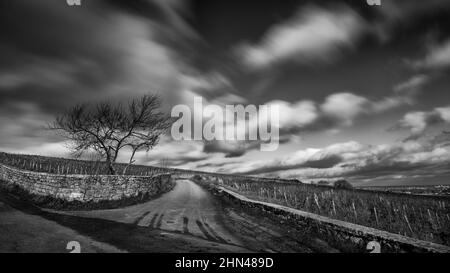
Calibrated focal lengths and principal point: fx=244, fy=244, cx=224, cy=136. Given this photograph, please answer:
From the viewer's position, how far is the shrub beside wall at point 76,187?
1476 cm

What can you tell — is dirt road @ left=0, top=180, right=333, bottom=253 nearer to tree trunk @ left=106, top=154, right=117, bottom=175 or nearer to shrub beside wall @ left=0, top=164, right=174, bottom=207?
shrub beside wall @ left=0, top=164, right=174, bottom=207

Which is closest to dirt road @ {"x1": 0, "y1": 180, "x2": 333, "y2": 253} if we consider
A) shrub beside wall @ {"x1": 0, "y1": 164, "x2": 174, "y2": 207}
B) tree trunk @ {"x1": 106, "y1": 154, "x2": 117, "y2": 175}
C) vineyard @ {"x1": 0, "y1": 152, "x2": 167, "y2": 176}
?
shrub beside wall @ {"x1": 0, "y1": 164, "x2": 174, "y2": 207}

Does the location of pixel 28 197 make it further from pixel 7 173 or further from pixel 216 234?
pixel 216 234

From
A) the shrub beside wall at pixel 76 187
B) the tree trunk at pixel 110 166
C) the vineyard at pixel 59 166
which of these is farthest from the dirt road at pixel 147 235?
the tree trunk at pixel 110 166

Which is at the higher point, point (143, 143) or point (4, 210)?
point (143, 143)

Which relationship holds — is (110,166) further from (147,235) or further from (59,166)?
(59,166)

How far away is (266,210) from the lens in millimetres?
12555

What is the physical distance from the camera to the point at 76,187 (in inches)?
583

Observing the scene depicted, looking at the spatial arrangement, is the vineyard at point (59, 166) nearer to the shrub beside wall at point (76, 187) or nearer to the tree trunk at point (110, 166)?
the tree trunk at point (110, 166)

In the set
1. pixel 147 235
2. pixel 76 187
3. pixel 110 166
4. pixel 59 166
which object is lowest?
pixel 147 235

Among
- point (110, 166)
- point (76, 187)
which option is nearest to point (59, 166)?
point (110, 166)
